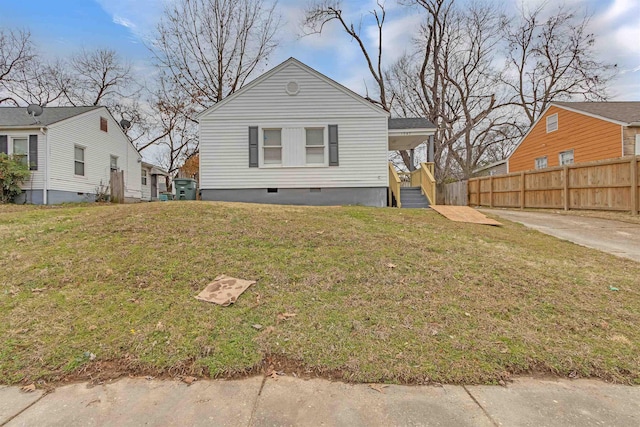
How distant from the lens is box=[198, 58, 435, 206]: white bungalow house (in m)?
11.2

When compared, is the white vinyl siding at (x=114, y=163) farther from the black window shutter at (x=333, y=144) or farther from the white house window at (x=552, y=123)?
the white house window at (x=552, y=123)

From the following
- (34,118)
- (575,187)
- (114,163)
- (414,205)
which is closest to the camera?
(414,205)

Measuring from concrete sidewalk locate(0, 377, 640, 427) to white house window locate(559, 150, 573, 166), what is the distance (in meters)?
18.4

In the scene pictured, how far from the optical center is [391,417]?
1.87m

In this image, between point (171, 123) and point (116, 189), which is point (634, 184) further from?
point (171, 123)

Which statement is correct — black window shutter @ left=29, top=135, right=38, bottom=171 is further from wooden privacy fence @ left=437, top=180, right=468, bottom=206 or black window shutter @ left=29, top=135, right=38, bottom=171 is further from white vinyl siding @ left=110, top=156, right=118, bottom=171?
wooden privacy fence @ left=437, top=180, right=468, bottom=206

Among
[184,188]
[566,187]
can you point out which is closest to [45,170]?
[184,188]

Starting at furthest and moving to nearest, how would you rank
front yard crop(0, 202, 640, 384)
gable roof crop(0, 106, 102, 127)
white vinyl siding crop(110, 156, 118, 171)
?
white vinyl siding crop(110, 156, 118, 171), gable roof crop(0, 106, 102, 127), front yard crop(0, 202, 640, 384)

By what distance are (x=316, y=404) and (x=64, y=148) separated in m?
16.4

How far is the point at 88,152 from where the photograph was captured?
15.0 metres

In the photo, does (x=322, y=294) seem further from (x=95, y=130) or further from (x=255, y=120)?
(x=95, y=130)

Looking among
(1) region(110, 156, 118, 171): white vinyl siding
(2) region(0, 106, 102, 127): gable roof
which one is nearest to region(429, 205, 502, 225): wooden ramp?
(2) region(0, 106, 102, 127): gable roof

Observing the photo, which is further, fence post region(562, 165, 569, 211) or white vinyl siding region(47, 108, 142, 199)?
white vinyl siding region(47, 108, 142, 199)

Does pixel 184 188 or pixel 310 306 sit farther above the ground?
pixel 184 188
